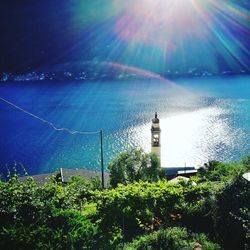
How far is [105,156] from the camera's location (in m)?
54.0

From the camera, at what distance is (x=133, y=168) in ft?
81.0

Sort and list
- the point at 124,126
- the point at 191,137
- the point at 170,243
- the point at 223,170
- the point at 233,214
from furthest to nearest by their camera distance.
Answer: the point at 124,126
the point at 191,137
the point at 223,170
the point at 233,214
the point at 170,243

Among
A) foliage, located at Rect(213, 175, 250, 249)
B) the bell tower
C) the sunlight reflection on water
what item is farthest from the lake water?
foliage, located at Rect(213, 175, 250, 249)

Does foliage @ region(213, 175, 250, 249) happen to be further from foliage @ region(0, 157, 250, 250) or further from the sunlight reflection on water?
the sunlight reflection on water

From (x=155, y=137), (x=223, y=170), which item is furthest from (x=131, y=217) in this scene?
(x=155, y=137)

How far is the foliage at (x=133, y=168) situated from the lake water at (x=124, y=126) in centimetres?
2578

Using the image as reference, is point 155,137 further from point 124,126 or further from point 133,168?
point 124,126

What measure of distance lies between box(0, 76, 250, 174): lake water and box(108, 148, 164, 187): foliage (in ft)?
84.6

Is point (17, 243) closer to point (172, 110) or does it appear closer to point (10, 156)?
point (10, 156)

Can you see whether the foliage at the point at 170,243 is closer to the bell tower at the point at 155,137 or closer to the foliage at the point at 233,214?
the foliage at the point at 233,214

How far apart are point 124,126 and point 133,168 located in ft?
153

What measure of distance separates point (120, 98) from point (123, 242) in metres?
99.4

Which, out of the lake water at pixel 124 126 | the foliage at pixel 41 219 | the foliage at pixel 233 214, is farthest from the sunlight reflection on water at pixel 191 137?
the foliage at pixel 41 219

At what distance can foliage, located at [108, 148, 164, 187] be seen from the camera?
24.4 metres
